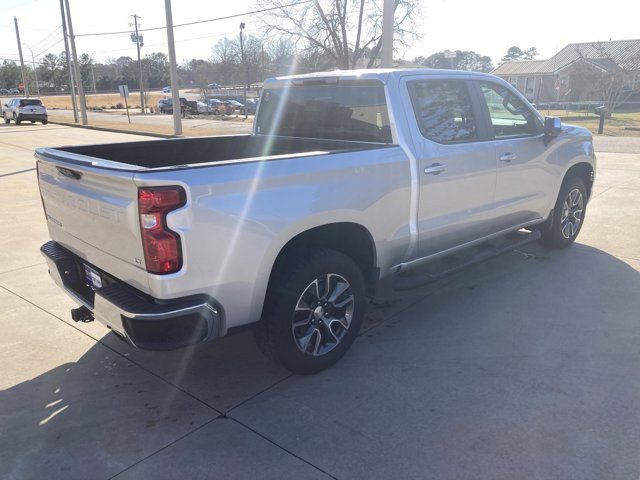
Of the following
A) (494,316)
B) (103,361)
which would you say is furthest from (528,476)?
(103,361)

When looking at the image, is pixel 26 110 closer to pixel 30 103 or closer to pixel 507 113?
pixel 30 103

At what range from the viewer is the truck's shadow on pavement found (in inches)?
108

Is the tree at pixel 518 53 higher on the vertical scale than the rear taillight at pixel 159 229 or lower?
higher

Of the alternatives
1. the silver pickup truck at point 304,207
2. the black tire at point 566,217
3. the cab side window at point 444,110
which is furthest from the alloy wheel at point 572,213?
the cab side window at point 444,110

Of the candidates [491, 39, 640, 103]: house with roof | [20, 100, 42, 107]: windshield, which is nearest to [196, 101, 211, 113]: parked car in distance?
[20, 100, 42, 107]: windshield

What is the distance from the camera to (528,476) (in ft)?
8.52

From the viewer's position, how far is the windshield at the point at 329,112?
4055 millimetres

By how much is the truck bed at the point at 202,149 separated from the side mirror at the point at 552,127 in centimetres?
215

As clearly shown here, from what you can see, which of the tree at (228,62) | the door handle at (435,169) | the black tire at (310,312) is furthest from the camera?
the tree at (228,62)

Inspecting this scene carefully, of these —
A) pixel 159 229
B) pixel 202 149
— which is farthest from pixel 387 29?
pixel 159 229

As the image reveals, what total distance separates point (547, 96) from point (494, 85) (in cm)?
6279

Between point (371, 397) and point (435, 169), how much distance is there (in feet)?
5.72

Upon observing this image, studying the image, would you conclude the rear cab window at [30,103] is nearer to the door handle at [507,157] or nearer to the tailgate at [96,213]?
the tailgate at [96,213]

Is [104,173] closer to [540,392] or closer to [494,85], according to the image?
[540,392]
